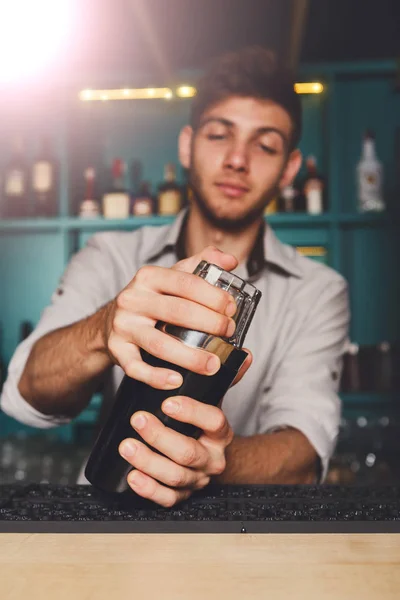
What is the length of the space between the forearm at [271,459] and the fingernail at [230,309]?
1.12 feet

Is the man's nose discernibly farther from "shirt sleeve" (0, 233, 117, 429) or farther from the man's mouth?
"shirt sleeve" (0, 233, 117, 429)

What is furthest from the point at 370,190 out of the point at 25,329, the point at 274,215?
the point at 25,329

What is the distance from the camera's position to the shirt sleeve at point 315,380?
105cm

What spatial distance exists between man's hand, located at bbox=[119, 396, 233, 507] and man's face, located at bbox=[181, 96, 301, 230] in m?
0.93

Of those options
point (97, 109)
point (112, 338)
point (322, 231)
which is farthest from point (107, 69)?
point (112, 338)

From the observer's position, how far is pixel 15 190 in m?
2.45

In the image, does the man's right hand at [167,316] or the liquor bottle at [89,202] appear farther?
the liquor bottle at [89,202]

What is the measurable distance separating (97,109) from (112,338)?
229 centimetres

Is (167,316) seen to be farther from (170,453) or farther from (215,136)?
(215,136)

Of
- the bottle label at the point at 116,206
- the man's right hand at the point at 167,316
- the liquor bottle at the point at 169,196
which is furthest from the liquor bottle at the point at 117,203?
the man's right hand at the point at 167,316

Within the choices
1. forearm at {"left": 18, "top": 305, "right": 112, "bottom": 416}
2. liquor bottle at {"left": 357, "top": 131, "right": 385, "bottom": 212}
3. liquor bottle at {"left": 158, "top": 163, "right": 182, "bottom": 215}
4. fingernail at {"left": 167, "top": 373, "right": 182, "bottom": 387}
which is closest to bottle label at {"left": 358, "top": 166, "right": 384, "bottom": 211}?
liquor bottle at {"left": 357, "top": 131, "right": 385, "bottom": 212}

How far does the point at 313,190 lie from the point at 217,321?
196 cm

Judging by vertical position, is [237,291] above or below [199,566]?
above

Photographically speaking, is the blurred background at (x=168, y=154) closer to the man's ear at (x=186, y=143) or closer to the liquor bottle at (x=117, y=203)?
the liquor bottle at (x=117, y=203)
